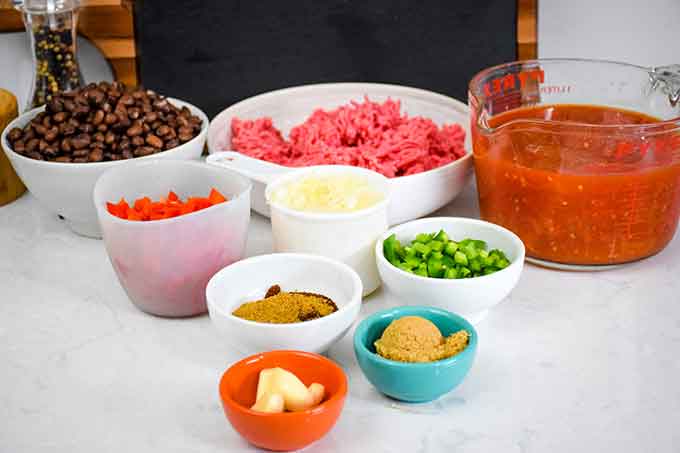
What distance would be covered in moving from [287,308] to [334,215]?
0.18 m

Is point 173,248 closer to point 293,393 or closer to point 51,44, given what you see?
point 293,393

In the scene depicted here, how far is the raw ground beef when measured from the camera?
161cm

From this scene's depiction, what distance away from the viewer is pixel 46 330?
1.36 meters

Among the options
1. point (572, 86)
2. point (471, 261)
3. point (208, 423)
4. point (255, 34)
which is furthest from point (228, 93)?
point (208, 423)

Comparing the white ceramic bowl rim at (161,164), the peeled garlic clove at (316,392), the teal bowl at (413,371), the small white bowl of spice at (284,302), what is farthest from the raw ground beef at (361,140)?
the peeled garlic clove at (316,392)

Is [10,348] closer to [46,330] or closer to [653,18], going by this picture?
[46,330]

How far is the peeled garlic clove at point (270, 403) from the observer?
104 cm

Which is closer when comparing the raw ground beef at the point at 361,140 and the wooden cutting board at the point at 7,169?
the raw ground beef at the point at 361,140

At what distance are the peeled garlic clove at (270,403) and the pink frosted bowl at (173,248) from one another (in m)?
0.33

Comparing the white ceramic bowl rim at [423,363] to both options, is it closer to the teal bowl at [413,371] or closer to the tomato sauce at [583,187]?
the teal bowl at [413,371]

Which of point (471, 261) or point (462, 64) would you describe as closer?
point (471, 261)

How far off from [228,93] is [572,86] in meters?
0.75

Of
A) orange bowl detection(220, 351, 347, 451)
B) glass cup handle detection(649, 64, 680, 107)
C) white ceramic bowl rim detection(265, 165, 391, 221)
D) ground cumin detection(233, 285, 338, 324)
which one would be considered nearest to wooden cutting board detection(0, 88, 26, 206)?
white ceramic bowl rim detection(265, 165, 391, 221)

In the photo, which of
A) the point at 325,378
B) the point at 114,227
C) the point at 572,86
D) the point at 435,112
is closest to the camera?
the point at 325,378
